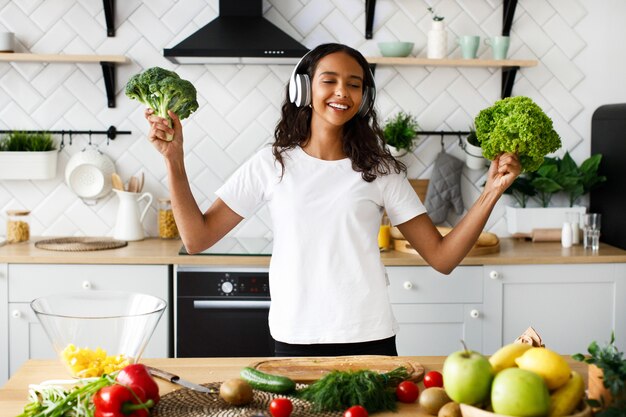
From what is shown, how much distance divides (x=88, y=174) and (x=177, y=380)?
2.32 m

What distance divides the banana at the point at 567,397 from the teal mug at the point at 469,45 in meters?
2.69

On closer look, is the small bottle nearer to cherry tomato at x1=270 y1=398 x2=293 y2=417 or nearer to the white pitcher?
the white pitcher

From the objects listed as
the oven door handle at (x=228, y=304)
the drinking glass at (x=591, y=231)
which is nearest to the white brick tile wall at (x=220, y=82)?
the drinking glass at (x=591, y=231)

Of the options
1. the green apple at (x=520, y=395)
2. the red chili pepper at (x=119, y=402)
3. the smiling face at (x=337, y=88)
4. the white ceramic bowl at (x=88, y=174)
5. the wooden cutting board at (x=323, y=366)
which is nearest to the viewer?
the green apple at (x=520, y=395)

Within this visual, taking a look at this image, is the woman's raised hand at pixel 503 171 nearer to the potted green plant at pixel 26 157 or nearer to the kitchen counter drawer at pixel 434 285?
the kitchen counter drawer at pixel 434 285

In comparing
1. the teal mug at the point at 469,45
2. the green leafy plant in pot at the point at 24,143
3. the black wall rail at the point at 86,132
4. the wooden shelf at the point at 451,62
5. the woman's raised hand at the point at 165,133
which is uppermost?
the teal mug at the point at 469,45

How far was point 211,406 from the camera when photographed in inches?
69.4

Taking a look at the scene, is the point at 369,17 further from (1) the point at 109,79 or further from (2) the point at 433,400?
(2) the point at 433,400

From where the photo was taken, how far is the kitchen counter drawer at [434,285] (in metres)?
3.57

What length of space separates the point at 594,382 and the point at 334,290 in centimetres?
90

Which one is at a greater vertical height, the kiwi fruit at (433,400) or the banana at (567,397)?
the banana at (567,397)

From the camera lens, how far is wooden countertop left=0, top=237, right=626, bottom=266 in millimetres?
3504

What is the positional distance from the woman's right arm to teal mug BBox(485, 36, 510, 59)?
2.02 m

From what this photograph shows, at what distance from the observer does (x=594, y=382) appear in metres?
1.55
